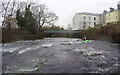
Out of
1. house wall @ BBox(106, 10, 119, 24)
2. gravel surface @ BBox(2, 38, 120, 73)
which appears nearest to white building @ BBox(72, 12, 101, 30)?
house wall @ BBox(106, 10, 119, 24)

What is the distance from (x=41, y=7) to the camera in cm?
3195

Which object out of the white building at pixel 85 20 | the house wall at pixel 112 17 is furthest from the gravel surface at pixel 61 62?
the white building at pixel 85 20

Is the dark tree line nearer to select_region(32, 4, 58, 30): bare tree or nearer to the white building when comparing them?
select_region(32, 4, 58, 30): bare tree

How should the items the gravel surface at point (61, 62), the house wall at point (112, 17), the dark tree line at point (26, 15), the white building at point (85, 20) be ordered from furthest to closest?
the white building at point (85, 20), the house wall at point (112, 17), the dark tree line at point (26, 15), the gravel surface at point (61, 62)

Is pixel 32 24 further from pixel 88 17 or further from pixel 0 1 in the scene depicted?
pixel 88 17

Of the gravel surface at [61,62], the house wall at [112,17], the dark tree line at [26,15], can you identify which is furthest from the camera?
the house wall at [112,17]

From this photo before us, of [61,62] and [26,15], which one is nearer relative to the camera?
[61,62]

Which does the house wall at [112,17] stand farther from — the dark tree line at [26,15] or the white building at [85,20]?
the dark tree line at [26,15]

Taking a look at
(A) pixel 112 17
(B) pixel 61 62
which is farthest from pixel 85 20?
(B) pixel 61 62

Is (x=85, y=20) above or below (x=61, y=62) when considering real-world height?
above

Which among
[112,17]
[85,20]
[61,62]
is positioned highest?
[85,20]

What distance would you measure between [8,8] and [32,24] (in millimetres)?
9556

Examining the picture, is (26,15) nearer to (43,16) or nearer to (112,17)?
(43,16)

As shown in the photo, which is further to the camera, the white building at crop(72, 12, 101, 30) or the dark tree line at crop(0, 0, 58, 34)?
the white building at crop(72, 12, 101, 30)
